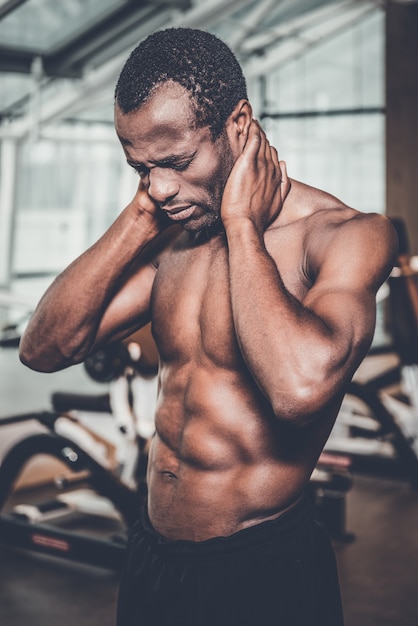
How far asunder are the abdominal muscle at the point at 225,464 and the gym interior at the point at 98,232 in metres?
1.39

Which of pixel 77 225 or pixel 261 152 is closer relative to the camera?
pixel 261 152

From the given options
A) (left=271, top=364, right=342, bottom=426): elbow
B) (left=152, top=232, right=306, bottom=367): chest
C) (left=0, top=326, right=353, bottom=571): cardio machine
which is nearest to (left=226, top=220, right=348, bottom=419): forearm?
(left=271, top=364, right=342, bottom=426): elbow

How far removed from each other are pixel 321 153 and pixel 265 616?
23.1 feet

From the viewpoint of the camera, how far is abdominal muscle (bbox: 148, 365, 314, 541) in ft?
3.75

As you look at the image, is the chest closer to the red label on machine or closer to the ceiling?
the red label on machine

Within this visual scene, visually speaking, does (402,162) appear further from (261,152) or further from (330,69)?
(261,152)

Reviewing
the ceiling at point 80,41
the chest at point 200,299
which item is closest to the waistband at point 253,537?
the chest at point 200,299

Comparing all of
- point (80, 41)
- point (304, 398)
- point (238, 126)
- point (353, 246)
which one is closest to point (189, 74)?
point (238, 126)

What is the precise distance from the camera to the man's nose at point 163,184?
1.10m

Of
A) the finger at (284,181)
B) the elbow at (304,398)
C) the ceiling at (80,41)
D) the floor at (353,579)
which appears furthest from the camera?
the ceiling at (80,41)

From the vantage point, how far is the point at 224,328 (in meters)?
1.17

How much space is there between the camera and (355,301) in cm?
100

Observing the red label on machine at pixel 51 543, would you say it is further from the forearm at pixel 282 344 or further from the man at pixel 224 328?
the forearm at pixel 282 344

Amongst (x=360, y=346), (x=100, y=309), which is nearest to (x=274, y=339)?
(x=360, y=346)
